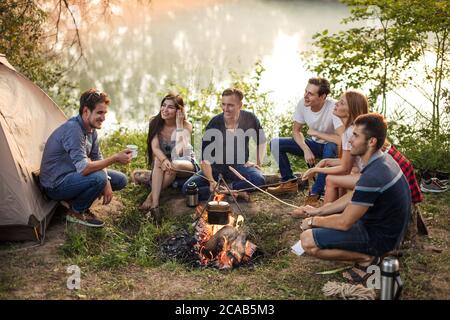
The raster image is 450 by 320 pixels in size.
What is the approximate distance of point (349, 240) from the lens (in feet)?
12.3

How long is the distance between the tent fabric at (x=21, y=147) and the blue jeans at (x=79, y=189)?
0.59 ft

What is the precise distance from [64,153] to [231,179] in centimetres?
172

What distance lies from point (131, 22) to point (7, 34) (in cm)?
845

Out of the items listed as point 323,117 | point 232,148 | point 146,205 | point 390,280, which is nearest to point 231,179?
point 232,148

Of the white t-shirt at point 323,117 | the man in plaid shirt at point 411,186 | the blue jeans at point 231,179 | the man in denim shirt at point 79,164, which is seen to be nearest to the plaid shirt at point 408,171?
the man in plaid shirt at point 411,186

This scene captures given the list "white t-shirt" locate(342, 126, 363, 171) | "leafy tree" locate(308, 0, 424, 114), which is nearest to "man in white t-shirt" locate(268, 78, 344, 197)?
"white t-shirt" locate(342, 126, 363, 171)

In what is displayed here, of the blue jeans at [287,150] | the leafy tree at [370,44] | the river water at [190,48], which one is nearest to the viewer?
the blue jeans at [287,150]

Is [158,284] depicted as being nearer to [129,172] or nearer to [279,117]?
[129,172]

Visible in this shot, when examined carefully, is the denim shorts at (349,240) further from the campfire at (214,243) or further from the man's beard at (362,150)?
the campfire at (214,243)

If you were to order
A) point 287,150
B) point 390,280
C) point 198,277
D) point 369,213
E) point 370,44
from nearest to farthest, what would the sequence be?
point 390,280, point 369,213, point 198,277, point 287,150, point 370,44

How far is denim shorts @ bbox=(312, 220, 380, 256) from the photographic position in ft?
12.3

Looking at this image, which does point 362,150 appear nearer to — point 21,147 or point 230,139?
point 230,139

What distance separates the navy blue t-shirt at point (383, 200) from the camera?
11.6 ft

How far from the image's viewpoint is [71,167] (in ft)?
15.8
